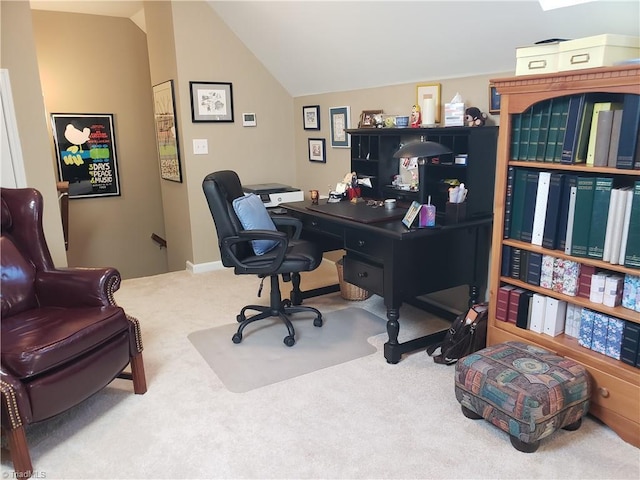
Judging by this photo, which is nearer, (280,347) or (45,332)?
(45,332)

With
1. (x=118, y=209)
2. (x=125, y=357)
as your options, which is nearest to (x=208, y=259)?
(x=118, y=209)

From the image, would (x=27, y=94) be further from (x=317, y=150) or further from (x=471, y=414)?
(x=471, y=414)

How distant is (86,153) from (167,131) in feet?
4.43

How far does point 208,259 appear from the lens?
4527 mm

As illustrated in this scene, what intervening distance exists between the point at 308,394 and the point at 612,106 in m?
1.86

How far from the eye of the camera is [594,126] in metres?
2.04

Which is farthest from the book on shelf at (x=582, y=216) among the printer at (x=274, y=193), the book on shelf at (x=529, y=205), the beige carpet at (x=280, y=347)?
the printer at (x=274, y=193)

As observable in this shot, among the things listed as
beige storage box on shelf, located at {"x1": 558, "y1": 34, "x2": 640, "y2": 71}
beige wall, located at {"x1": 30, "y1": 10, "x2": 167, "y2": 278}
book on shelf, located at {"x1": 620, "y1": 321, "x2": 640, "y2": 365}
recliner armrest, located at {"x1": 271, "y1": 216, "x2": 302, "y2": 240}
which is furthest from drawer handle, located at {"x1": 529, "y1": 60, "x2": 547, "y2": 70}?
beige wall, located at {"x1": 30, "y1": 10, "x2": 167, "y2": 278}

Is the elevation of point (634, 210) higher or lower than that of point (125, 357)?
higher

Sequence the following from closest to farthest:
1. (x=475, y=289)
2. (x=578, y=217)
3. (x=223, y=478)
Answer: (x=223, y=478), (x=578, y=217), (x=475, y=289)

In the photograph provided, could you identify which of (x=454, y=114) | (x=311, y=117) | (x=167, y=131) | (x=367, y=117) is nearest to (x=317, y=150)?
(x=311, y=117)

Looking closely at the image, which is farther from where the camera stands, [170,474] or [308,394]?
[308,394]

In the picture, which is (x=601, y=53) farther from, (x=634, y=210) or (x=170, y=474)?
(x=170, y=474)

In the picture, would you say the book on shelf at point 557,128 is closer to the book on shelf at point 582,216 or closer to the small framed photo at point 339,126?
the book on shelf at point 582,216
